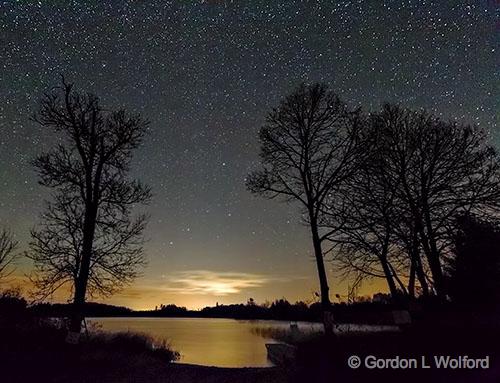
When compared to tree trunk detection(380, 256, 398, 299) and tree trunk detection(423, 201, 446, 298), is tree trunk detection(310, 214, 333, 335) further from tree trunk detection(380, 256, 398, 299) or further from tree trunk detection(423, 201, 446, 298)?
tree trunk detection(423, 201, 446, 298)

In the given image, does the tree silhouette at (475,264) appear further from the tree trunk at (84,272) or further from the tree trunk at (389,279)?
the tree trunk at (84,272)

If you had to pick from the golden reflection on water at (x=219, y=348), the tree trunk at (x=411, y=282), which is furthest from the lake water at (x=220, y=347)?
the tree trunk at (x=411, y=282)

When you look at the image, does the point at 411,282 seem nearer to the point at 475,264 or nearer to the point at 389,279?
the point at 389,279

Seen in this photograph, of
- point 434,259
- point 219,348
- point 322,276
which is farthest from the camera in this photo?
point 219,348

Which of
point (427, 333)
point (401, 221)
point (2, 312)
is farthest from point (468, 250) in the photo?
point (2, 312)

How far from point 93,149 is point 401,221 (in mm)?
12763

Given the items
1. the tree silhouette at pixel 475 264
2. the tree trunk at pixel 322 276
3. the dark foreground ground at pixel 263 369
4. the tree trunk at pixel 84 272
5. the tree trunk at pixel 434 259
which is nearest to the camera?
the dark foreground ground at pixel 263 369

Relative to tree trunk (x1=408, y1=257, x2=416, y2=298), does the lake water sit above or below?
below

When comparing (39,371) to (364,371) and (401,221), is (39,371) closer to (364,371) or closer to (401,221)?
(364,371)

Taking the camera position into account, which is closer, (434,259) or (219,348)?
(434,259)

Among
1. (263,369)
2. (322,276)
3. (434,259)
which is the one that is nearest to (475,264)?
(434,259)

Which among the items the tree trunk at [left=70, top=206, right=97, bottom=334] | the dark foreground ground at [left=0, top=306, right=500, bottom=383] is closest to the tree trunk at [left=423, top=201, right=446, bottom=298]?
the dark foreground ground at [left=0, top=306, right=500, bottom=383]

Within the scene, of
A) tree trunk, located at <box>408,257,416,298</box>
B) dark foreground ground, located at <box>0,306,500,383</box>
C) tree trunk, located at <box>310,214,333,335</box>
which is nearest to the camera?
dark foreground ground, located at <box>0,306,500,383</box>

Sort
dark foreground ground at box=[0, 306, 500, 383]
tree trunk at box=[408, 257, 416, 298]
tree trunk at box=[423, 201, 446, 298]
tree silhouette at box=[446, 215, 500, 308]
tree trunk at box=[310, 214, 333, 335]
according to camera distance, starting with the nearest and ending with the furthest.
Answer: dark foreground ground at box=[0, 306, 500, 383], tree trunk at box=[310, 214, 333, 335], tree silhouette at box=[446, 215, 500, 308], tree trunk at box=[423, 201, 446, 298], tree trunk at box=[408, 257, 416, 298]
